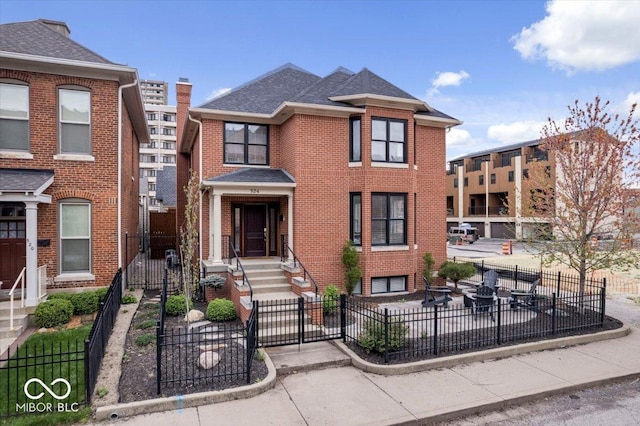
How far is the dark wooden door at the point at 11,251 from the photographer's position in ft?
35.0

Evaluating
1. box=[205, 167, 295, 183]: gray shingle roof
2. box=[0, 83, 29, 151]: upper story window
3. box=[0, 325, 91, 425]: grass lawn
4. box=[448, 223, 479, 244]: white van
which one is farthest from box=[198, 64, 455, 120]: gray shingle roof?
box=[448, 223, 479, 244]: white van

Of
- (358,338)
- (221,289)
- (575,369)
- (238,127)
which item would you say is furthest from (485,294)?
(238,127)

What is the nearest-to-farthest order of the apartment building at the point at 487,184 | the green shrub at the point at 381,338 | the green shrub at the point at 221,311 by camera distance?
1. the green shrub at the point at 381,338
2. the green shrub at the point at 221,311
3. the apartment building at the point at 487,184

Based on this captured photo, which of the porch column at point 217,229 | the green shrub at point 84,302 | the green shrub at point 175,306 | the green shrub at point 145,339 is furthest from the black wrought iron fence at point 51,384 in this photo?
the porch column at point 217,229

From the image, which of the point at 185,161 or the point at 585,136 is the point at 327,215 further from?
the point at 185,161

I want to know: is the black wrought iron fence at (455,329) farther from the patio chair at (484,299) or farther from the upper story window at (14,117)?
the upper story window at (14,117)

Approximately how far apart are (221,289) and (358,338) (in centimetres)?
571

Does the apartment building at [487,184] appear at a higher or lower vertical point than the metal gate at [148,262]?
higher

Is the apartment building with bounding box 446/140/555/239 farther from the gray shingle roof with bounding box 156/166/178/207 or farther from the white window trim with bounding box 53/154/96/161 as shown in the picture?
the white window trim with bounding box 53/154/96/161

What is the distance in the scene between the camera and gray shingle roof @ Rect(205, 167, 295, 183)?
1301 cm

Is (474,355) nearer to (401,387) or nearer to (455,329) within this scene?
(455,329)

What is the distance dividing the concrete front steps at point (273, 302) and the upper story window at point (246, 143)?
3773mm

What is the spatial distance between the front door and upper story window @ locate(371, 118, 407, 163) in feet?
36.4

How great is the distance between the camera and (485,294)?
37.2ft
